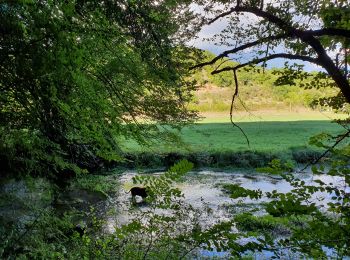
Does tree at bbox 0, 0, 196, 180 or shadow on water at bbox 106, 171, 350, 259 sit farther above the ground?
tree at bbox 0, 0, 196, 180

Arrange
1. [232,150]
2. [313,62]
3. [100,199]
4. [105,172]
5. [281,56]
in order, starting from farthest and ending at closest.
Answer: [232,150] → [105,172] → [100,199] → [281,56] → [313,62]

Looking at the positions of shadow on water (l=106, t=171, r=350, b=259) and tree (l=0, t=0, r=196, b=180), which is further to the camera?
shadow on water (l=106, t=171, r=350, b=259)

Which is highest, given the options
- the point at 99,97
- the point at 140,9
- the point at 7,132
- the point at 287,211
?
the point at 140,9

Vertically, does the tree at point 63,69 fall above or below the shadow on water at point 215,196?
above

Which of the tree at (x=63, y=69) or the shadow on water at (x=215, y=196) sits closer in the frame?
the tree at (x=63, y=69)

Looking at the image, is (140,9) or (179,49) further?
(179,49)

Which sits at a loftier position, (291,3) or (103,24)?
(291,3)

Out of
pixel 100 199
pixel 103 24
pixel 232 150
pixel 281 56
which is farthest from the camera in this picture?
pixel 232 150

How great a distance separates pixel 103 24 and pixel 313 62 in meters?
4.19

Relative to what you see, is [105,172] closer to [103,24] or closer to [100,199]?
[100,199]

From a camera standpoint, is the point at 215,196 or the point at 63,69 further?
the point at 215,196

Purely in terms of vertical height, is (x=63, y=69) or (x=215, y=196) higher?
(x=63, y=69)

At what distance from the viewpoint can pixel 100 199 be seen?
13.2 metres

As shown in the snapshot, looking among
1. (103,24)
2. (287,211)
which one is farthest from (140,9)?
(287,211)
